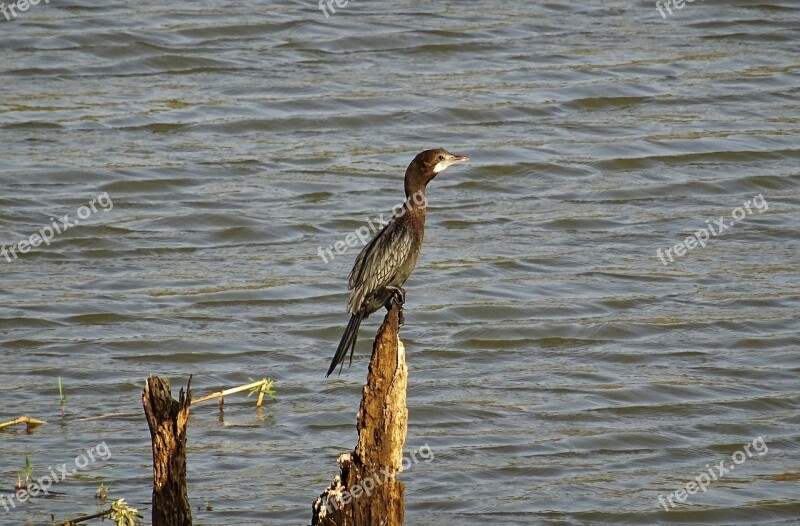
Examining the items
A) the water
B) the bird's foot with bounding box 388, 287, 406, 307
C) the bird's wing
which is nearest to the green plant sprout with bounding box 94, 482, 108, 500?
the water

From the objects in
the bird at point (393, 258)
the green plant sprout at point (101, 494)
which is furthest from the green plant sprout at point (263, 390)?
the bird at point (393, 258)

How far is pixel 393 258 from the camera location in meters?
7.46

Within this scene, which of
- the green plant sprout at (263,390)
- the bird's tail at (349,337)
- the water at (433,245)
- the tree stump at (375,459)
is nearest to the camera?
the tree stump at (375,459)

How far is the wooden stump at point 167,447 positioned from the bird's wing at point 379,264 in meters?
1.86

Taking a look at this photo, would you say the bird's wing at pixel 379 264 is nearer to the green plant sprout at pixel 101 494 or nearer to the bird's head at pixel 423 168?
the bird's head at pixel 423 168

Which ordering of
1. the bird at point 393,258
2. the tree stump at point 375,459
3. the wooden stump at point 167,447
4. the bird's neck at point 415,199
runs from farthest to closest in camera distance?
the bird's neck at point 415,199 → the bird at point 393,258 → the tree stump at point 375,459 → the wooden stump at point 167,447

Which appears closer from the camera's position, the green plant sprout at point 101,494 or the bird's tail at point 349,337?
the bird's tail at point 349,337

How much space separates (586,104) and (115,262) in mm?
6211

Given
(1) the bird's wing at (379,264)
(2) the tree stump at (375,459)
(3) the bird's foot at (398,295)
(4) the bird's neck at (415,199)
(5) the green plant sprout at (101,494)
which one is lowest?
(5) the green plant sprout at (101,494)

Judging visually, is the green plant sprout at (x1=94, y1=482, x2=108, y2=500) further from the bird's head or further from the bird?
the bird's head

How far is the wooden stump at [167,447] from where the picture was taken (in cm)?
564

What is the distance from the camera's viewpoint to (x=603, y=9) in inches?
710

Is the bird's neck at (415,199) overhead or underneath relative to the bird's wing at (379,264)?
→ overhead

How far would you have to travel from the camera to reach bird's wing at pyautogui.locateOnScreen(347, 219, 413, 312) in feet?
24.4
